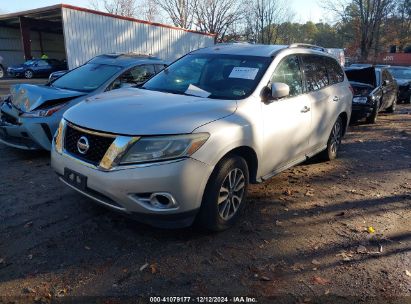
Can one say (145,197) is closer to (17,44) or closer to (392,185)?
(392,185)

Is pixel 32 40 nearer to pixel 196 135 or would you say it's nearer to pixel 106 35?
pixel 106 35

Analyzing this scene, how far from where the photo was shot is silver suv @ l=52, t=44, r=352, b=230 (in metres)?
3.26

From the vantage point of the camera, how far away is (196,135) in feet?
11.0

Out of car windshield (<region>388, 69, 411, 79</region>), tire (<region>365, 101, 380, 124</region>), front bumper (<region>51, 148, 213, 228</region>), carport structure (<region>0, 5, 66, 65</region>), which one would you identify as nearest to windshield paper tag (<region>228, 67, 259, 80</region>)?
front bumper (<region>51, 148, 213, 228</region>)

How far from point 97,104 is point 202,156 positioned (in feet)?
4.23

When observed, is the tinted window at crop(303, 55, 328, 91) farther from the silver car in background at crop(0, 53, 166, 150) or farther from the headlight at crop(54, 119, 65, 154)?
the headlight at crop(54, 119, 65, 154)

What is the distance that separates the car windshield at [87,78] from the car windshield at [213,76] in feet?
6.26

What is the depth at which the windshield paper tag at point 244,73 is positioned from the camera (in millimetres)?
4368

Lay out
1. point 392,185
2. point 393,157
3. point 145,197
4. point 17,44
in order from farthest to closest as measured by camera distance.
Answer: point 17,44 < point 393,157 < point 392,185 < point 145,197

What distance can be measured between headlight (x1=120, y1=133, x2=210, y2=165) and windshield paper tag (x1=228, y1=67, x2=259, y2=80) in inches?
58.5

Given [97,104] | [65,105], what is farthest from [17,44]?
[97,104]

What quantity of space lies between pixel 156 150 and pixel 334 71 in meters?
4.07

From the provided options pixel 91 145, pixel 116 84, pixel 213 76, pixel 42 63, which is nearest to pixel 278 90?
pixel 213 76

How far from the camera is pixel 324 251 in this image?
12.1 ft
